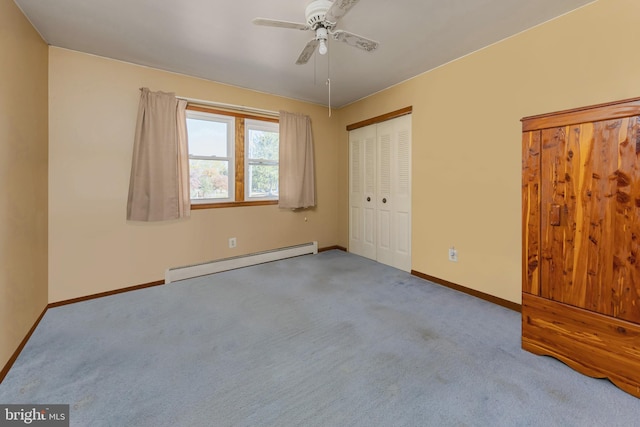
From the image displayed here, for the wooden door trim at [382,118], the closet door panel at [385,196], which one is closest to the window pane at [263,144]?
the wooden door trim at [382,118]

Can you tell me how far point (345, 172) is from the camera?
4590mm

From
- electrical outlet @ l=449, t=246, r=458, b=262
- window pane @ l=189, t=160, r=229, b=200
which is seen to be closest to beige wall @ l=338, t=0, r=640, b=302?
electrical outlet @ l=449, t=246, r=458, b=262

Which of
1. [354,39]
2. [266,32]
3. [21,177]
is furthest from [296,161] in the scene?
[21,177]

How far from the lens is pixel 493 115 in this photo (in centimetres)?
260

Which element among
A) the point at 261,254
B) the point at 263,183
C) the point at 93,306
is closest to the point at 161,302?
the point at 93,306

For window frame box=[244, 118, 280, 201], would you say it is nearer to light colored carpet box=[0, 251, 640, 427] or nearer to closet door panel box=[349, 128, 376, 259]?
closet door panel box=[349, 128, 376, 259]

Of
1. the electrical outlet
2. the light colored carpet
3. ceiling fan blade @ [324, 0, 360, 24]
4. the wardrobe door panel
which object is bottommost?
the light colored carpet

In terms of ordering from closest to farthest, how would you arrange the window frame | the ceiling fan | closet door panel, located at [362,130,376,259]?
Answer: the ceiling fan → the window frame → closet door panel, located at [362,130,376,259]

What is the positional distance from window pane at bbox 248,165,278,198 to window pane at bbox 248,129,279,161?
0.16 m

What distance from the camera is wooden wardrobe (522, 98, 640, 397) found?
147 cm

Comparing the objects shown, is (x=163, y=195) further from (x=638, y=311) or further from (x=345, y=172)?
(x=638, y=311)

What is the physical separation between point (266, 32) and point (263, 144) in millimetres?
1768

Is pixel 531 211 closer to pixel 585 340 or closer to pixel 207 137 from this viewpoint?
pixel 585 340

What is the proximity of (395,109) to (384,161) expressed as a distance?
698 mm
